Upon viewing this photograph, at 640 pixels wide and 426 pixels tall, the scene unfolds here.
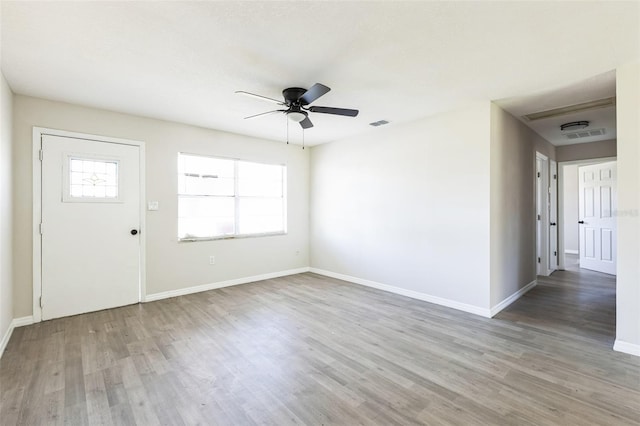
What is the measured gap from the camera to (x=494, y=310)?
11.6 feet

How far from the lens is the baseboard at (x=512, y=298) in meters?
3.56

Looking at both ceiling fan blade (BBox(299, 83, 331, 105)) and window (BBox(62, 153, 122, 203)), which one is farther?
window (BBox(62, 153, 122, 203))

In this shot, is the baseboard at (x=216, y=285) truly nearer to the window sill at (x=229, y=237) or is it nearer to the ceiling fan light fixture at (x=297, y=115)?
the window sill at (x=229, y=237)

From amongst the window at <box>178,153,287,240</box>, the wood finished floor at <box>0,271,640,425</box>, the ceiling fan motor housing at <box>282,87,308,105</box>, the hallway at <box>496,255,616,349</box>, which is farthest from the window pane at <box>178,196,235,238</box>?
the hallway at <box>496,255,616,349</box>

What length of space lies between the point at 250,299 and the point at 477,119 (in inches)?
151

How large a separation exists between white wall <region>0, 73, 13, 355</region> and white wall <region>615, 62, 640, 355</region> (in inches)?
220

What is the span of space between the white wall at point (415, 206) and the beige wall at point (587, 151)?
12.5 feet

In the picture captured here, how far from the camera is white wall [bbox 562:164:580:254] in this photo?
7.95 meters

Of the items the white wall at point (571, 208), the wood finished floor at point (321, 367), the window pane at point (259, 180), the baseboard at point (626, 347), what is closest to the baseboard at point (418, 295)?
the wood finished floor at point (321, 367)

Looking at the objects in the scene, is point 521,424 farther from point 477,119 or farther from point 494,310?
point 477,119

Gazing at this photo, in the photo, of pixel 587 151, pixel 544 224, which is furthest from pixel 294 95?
pixel 587 151

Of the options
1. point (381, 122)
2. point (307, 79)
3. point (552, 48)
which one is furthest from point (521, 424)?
point (381, 122)

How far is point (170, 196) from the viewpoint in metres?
4.33

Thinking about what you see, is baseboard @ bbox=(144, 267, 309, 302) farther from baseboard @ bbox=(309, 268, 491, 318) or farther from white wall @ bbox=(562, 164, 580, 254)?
white wall @ bbox=(562, 164, 580, 254)
